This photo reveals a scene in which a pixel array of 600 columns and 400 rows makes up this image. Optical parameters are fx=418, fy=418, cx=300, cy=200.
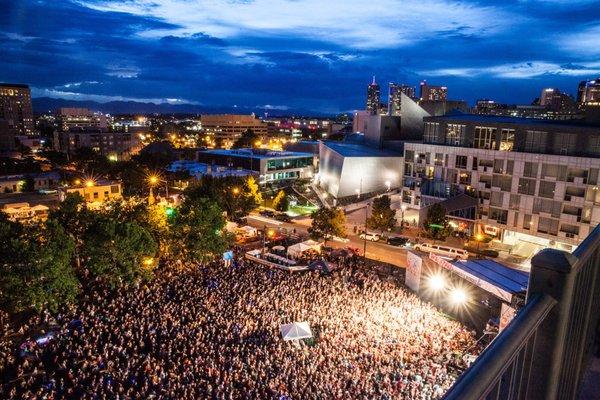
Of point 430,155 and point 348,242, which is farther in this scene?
point 430,155

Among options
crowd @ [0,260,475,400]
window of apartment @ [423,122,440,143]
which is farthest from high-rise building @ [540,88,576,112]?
crowd @ [0,260,475,400]

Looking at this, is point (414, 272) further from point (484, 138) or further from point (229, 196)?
point (229, 196)

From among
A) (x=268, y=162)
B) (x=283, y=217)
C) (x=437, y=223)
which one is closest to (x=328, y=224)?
(x=437, y=223)

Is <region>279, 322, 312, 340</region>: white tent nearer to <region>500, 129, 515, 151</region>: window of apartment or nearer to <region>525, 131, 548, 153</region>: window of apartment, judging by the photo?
<region>525, 131, 548, 153</region>: window of apartment

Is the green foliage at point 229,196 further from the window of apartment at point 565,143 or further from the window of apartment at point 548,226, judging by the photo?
the window of apartment at point 565,143

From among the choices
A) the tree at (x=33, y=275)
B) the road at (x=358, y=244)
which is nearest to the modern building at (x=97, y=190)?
the road at (x=358, y=244)

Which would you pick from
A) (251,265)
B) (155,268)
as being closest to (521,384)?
(251,265)

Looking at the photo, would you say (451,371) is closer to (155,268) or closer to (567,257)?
(567,257)
